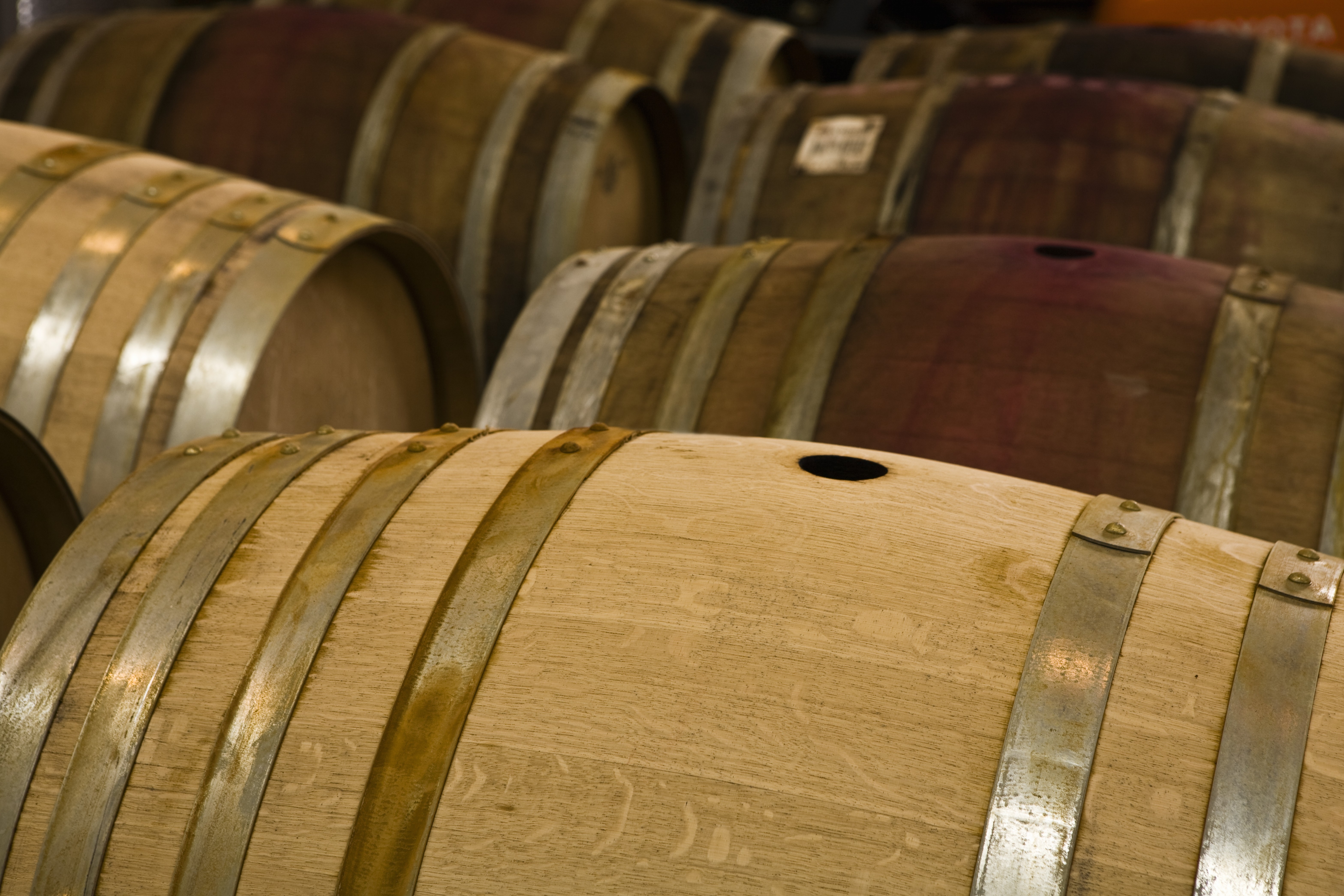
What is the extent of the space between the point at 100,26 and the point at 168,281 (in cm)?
219

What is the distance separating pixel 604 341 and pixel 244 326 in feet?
2.17

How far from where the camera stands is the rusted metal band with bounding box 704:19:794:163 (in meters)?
4.48

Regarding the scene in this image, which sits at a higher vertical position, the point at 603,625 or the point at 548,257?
the point at 548,257

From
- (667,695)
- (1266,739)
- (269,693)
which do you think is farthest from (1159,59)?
(269,693)

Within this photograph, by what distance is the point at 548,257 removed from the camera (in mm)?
3430

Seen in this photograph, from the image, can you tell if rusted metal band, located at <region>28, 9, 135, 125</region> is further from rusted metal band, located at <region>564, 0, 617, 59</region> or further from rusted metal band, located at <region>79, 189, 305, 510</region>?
rusted metal band, located at <region>79, 189, 305, 510</region>

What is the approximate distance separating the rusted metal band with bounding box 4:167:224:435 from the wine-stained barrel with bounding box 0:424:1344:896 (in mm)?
843

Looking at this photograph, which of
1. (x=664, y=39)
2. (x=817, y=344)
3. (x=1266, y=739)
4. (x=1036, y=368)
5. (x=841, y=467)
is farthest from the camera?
(x=664, y=39)

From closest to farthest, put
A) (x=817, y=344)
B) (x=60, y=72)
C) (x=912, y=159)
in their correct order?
1. (x=817, y=344)
2. (x=912, y=159)
3. (x=60, y=72)

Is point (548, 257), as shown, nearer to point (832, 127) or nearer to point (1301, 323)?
point (832, 127)

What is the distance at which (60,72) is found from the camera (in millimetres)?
3918

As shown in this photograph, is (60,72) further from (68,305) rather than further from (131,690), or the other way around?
(131,690)

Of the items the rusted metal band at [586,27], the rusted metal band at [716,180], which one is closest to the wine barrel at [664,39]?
the rusted metal band at [586,27]

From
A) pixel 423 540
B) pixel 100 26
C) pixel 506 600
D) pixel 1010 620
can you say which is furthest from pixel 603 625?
pixel 100 26
